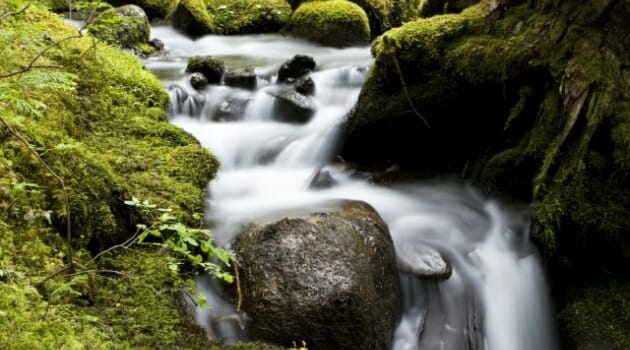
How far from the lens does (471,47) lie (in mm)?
5121

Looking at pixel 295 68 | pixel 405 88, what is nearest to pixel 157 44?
pixel 295 68

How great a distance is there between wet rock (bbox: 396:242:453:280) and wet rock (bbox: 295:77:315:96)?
3455 millimetres

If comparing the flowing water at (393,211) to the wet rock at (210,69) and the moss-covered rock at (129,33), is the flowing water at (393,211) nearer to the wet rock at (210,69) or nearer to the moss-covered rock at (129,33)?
the wet rock at (210,69)

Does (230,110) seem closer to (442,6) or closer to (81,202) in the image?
(442,6)

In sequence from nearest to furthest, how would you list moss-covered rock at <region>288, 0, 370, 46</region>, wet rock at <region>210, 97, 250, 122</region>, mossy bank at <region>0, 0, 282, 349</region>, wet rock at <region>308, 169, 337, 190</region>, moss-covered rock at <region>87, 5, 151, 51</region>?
mossy bank at <region>0, 0, 282, 349</region> < wet rock at <region>308, 169, 337, 190</region> < wet rock at <region>210, 97, 250, 122</region> < moss-covered rock at <region>87, 5, 151, 51</region> < moss-covered rock at <region>288, 0, 370, 46</region>

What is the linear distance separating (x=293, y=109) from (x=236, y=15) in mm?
6693

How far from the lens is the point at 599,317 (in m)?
3.85

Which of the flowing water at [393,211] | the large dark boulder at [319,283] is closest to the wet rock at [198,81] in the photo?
the flowing water at [393,211]

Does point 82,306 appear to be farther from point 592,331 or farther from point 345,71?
point 345,71

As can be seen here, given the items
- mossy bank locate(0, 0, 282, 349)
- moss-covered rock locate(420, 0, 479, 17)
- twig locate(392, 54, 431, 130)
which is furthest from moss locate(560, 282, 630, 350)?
moss-covered rock locate(420, 0, 479, 17)

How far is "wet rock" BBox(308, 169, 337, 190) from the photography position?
535cm

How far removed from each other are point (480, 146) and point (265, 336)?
11.2 ft

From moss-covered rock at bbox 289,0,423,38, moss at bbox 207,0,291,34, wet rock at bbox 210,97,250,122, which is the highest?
moss-covered rock at bbox 289,0,423,38

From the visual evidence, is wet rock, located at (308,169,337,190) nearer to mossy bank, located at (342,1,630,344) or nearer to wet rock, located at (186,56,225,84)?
mossy bank, located at (342,1,630,344)
